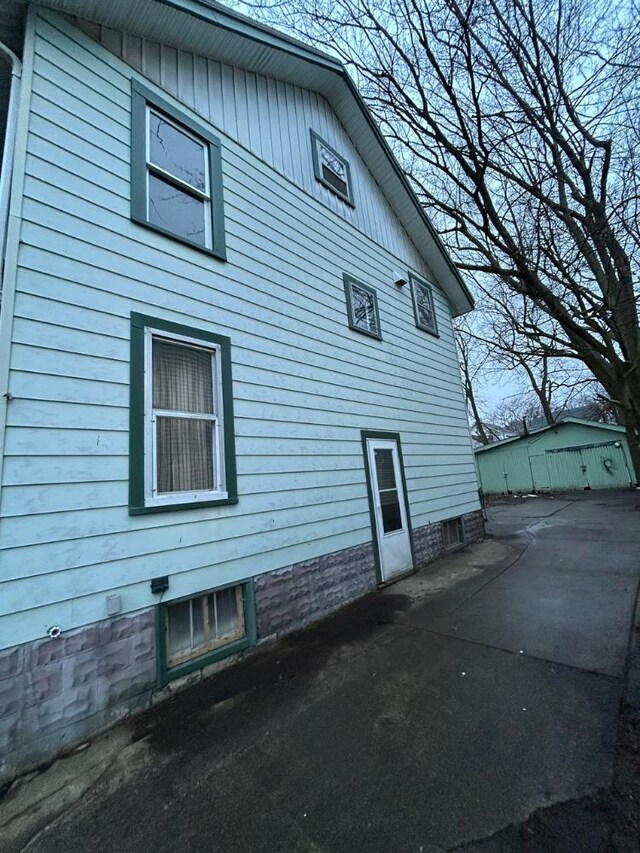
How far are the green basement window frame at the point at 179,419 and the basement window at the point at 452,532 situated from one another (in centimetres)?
543

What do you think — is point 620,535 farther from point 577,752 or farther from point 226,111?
point 226,111

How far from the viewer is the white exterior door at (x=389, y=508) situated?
5.73 metres

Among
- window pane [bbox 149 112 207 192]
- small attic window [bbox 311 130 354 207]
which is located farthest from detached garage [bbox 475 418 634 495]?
window pane [bbox 149 112 207 192]

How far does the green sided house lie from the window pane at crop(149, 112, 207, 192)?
0.09 feet

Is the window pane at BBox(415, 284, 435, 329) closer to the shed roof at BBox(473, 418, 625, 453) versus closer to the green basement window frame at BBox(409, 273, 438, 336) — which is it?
the green basement window frame at BBox(409, 273, 438, 336)

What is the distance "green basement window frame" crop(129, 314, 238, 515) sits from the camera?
3236 millimetres

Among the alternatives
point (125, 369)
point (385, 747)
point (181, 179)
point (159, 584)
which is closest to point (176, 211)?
point (181, 179)

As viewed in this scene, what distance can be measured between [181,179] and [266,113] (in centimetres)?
247

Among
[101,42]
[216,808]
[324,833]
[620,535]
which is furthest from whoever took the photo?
[620,535]

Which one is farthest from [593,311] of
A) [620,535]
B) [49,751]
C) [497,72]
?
[49,751]

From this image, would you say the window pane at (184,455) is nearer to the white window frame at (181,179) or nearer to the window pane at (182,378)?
the window pane at (182,378)

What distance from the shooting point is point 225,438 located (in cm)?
383

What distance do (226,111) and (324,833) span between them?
7.18 meters

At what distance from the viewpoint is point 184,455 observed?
3.55m
